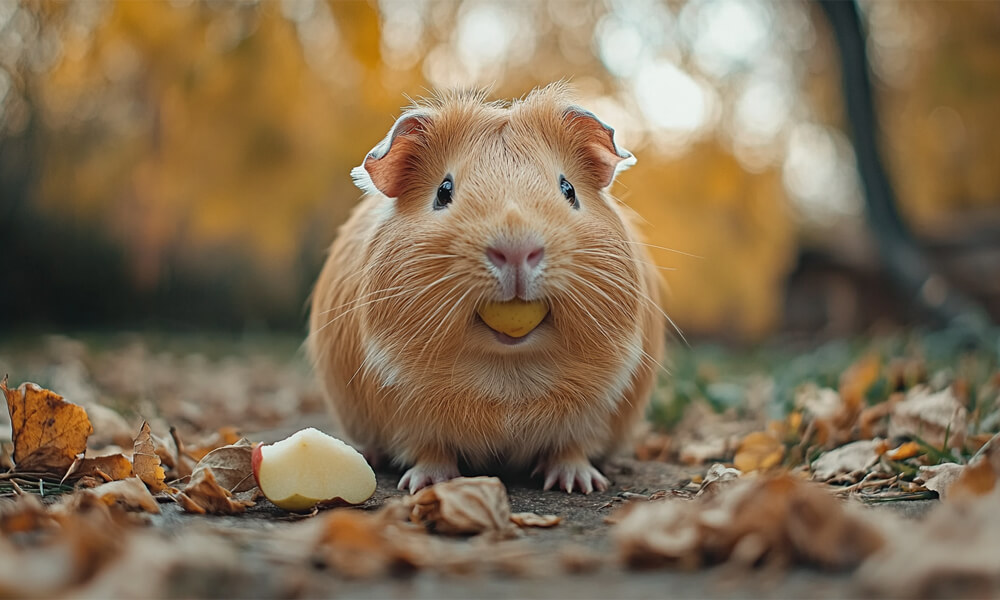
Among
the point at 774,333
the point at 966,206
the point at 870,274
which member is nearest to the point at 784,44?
the point at 870,274

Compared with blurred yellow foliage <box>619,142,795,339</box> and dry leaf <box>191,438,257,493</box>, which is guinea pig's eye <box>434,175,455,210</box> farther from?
blurred yellow foliage <box>619,142,795,339</box>

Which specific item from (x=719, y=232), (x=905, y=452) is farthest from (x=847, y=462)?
(x=719, y=232)

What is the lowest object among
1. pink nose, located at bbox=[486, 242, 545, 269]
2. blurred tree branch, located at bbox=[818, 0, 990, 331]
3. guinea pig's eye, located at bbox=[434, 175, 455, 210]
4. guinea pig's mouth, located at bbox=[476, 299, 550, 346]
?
guinea pig's mouth, located at bbox=[476, 299, 550, 346]

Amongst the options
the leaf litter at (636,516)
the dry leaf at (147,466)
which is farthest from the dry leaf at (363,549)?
the dry leaf at (147,466)

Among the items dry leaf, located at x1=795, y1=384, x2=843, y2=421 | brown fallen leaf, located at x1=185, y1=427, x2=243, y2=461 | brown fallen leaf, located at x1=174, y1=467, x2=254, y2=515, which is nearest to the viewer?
brown fallen leaf, located at x1=174, y1=467, x2=254, y2=515

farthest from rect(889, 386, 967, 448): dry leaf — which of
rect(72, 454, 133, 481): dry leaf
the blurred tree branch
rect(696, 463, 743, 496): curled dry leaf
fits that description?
the blurred tree branch

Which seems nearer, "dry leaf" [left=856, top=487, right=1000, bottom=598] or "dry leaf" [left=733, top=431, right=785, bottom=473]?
"dry leaf" [left=856, top=487, right=1000, bottom=598]

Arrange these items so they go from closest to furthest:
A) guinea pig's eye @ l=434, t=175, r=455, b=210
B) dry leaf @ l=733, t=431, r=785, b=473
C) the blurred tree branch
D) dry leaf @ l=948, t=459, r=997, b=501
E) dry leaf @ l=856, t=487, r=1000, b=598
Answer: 1. dry leaf @ l=856, t=487, r=1000, b=598
2. dry leaf @ l=948, t=459, r=997, b=501
3. guinea pig's eye @ l=434, t=175, r=455, b=210
4. dry leaf @ l=733, t=431, r=785, b=473
5. the blurred tree branch

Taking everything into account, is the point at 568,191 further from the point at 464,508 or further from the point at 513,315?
the point at 464,508
